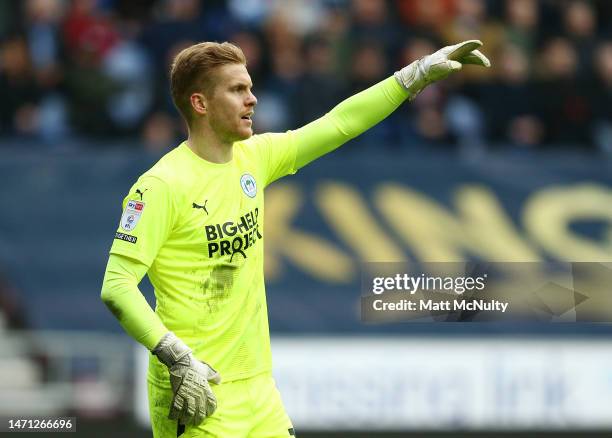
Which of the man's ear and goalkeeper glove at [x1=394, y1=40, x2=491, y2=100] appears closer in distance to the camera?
the man's ear

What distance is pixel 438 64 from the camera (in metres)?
6.09

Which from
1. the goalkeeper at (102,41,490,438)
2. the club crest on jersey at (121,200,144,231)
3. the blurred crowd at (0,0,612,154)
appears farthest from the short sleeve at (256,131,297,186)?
the blurred crowd at (0,0,612,154)

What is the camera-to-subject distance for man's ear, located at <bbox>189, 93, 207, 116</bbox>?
5844 mm

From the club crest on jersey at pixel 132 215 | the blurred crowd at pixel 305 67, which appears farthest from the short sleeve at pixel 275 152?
the blurred crowd at pixel 305 67

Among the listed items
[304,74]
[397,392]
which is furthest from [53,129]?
[397,392]

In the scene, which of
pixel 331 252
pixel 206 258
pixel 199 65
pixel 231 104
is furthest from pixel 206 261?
pixel 331 252

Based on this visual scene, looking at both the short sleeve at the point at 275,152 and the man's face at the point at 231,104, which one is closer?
the man's face at the point at 231,104

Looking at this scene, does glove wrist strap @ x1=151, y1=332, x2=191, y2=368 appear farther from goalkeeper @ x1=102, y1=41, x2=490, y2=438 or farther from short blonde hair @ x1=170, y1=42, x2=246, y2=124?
short blonde hair @ x1=170, y1=42, x2=246, y2=124

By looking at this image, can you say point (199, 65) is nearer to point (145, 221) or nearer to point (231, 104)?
point (231, 104)

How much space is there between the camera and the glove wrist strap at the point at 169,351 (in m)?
5.42

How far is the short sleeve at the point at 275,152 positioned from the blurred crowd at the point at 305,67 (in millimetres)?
5079

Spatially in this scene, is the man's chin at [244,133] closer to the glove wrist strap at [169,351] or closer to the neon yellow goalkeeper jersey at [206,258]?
the neon yellow goalkeeper jersey at [206,258]

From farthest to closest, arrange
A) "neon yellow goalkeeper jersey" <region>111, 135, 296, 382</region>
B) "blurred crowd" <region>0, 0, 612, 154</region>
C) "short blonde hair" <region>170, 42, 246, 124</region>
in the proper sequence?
"blurred crowd" <region>0, 0, 612, 154</region> → "short blonde hair" <region>170, 42, 246, 124</region> → "neon yellow goalkeeper jersey" <region>111, 135, 296, 382</region>

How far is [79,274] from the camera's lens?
11.1 metres
